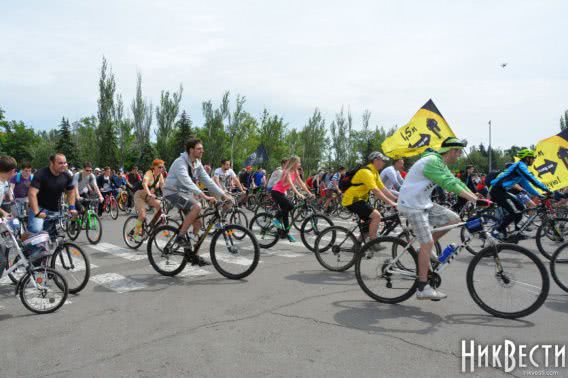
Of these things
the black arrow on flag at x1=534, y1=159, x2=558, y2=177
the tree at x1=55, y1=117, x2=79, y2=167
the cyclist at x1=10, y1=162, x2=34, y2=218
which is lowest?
the cyclist at x1=10, y1=162, x2=34, y2=218

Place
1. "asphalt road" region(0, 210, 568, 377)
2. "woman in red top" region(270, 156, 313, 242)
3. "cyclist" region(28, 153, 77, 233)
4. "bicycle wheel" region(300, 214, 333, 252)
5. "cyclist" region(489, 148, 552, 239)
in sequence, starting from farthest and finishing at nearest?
1. "woman in red top" region(270, 156, 313, 242)
2. "bicycle wheel" region(300, 214, 333, 252)
3. "cyclist" region(489, 148, 552, 239)
4. "cyclist" region(28, 153, 77, 233)
5. "asphalt road" region(0, 210, 568, 377)

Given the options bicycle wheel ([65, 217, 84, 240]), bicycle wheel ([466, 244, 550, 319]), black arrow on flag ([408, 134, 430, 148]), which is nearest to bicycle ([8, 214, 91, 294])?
bicycle wheel ([65, 217, 84, 240])

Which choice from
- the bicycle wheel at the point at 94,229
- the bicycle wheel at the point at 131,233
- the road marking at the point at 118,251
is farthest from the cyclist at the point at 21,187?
the bicycle wheel at the point at 131,233

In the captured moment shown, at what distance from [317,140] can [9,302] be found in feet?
173

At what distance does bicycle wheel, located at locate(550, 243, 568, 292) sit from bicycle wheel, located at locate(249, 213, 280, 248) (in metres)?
4.82

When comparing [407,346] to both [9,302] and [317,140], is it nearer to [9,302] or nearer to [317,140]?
[9,302]

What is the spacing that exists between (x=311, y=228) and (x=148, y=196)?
11.3ft

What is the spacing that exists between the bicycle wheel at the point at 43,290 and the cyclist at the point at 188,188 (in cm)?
182

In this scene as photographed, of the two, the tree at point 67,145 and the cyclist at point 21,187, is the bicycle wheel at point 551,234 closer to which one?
the cyclist at point 21,187

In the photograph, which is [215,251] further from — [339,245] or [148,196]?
[148,196]

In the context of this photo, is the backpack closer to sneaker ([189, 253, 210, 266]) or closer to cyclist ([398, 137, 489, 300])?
cyclist ([398, 137, 489, 300])

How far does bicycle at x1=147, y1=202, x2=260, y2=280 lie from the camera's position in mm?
6219

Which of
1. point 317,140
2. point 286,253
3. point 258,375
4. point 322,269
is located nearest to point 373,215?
point 322,269

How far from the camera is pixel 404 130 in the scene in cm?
1550
